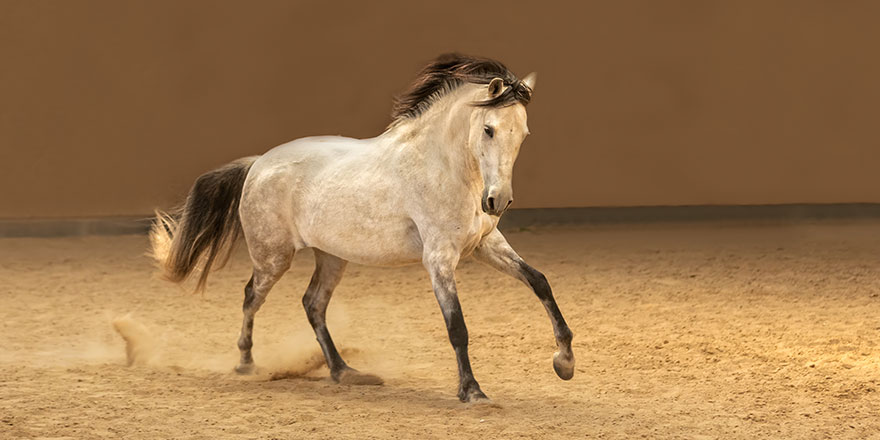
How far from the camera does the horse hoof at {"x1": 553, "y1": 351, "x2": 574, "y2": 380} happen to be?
14.6 ft

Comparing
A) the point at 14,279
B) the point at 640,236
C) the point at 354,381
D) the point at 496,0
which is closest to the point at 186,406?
the point at 354,381

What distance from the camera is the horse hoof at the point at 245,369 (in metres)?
5.15

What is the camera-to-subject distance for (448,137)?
451 centimetres

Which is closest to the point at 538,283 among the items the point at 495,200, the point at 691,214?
the point at 495,200

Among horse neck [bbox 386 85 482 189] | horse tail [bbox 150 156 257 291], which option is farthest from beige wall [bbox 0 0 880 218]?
horse neck [bbox 386 85 482 189]

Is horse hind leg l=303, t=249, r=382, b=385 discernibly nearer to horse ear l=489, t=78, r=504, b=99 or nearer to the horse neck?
the horse neck

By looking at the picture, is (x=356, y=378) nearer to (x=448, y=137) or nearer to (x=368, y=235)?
(x=368, y=235)

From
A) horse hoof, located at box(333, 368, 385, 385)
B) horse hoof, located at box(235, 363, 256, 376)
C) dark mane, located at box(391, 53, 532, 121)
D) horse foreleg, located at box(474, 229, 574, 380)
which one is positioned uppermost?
dark mane, located at box(391, 53, 532, 121)

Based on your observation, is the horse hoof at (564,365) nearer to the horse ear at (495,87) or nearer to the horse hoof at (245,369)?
the horse ear at (495,87)

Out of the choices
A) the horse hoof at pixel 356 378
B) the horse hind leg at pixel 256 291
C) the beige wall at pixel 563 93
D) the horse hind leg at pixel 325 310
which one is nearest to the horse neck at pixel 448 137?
the horse hind leg at pixel 325 310

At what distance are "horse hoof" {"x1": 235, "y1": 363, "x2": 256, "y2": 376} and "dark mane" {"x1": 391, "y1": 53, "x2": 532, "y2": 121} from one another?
1.50m

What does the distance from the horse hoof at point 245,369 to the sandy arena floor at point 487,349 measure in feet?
0.20

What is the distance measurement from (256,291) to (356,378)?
733 mm

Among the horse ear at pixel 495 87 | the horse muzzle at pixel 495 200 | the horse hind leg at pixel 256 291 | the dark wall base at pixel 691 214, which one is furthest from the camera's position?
the dark wall base at pixel 691 214
